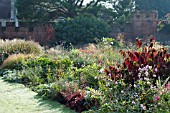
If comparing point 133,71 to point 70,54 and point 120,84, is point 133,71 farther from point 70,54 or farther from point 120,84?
point 70,54

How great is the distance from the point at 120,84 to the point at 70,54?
594cm

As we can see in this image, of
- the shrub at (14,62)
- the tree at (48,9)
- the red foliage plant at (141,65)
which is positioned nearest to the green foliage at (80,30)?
the tree at (48,9)

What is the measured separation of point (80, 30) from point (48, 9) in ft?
12.8

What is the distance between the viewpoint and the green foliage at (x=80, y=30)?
19641 mm

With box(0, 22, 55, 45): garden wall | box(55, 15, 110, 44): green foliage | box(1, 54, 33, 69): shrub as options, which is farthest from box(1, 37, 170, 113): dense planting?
box(0, 22, 55, 45): garden wall

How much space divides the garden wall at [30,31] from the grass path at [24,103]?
1199 cm

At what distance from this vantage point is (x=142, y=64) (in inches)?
239

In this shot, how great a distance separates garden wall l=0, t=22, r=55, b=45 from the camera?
19719mm

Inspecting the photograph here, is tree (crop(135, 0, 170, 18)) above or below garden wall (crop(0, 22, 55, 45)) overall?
above

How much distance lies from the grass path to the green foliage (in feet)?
39.2

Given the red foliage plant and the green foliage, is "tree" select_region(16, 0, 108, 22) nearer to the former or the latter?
the green foliage

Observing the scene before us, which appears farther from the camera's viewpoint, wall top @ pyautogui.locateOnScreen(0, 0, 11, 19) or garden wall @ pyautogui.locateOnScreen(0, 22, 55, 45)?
wall top @ pyautogui.locateOnScreen(0, 0, 11, 19)

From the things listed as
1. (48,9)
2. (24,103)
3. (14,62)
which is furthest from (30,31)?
(24,103)

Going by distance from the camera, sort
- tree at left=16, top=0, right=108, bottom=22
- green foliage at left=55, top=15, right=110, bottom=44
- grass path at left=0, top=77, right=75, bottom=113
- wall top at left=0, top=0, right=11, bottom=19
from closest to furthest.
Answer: grass path at left=0, top=77, right=75, bottom=113, green foliage at left=55, top=15, right=110, bottom=44, tree at left=16, top=0, right=108, bottom=22, wall top at left=0, top=0, right=11, bottom=19
